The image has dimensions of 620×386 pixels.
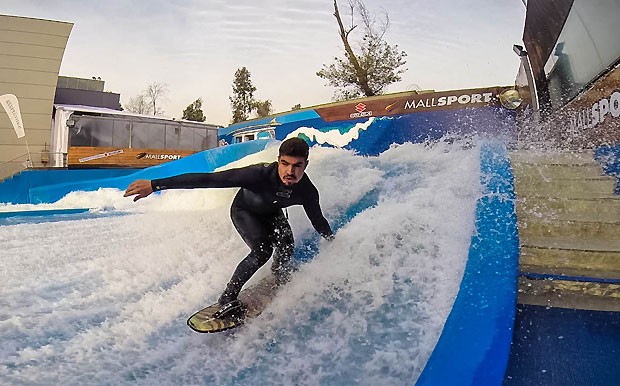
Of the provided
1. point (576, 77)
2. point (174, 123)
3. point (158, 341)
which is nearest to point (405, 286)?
point (158, 341)

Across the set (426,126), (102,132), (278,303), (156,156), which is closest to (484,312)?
(278,303)

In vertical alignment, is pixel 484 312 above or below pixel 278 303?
above

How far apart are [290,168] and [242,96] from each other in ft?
77.3

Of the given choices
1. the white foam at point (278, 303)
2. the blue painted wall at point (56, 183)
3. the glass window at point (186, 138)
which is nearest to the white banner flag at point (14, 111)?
the blue painted wall at point (56, 183)

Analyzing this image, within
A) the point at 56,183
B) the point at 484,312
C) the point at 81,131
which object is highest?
the point at 81,131

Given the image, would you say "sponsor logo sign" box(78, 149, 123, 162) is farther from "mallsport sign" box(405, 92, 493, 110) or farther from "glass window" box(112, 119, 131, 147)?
"mallsport sign" box(405, 92, 493, 110)

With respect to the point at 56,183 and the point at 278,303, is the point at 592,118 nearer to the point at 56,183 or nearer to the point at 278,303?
the point at 278,303

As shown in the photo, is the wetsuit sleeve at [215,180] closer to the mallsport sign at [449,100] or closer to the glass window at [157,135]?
the mallsport sign at [449,100]

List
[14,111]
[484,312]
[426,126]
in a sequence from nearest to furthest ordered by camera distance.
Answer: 1. [484,312]
2. [426,126]
3. [14,111]

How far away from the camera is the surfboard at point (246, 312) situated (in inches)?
85.2

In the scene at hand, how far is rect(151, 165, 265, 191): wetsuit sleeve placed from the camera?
2.35 m

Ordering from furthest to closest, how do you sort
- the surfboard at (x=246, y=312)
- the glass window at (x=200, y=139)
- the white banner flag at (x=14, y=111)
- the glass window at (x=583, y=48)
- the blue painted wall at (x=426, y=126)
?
the white banner flag at (x=14, y=111) < the glass window at (x=200, y=139) < the blue painted wall at (x=426, y=126) < the glass window at (x=583, y=48) < the surfboard at (x=246, y=312)

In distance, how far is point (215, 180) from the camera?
Result: 2410 mm

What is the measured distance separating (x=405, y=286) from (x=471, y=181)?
3.21 ft
